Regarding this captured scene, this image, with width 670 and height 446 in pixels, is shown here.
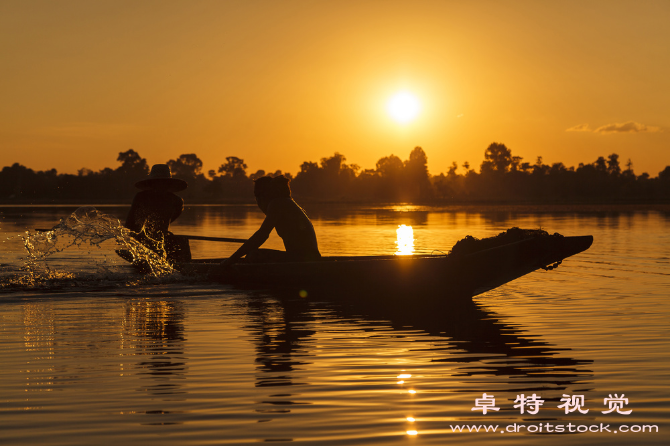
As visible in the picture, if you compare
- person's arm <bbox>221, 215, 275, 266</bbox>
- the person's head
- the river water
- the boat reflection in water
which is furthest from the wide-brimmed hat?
the boat reflection in water

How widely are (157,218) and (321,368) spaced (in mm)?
6603

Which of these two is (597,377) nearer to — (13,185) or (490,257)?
(490,257)

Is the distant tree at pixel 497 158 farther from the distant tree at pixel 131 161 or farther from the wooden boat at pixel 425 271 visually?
the wooden boat at pixel 425 271

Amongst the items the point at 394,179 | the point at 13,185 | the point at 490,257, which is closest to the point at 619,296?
the point at 490,257

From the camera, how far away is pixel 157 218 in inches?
470

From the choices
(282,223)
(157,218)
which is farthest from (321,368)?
(157,218)

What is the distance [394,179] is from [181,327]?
162810mm

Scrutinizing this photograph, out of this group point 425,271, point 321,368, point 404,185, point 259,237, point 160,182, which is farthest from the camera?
point 404,185

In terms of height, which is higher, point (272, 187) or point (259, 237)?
point (272, 187)

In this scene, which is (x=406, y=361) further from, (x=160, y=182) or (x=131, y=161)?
(x=131, y=161)

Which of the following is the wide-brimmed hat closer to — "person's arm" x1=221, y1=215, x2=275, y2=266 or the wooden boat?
"person's arm" x1=221, y1=215, x2=275, y2=266

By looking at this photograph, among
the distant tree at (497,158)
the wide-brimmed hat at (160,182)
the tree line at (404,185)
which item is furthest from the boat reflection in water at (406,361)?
the distant tree at (497,158)

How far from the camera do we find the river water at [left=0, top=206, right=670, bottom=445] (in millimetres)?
4586

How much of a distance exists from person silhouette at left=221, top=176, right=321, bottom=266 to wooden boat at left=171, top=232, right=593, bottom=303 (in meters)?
0.25
